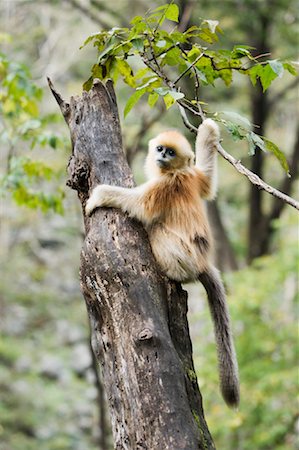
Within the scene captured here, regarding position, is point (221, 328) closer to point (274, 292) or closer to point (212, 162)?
point (212, 162)

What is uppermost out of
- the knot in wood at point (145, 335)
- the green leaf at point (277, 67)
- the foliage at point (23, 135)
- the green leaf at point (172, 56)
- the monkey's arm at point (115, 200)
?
the foliage at point (23, 135)

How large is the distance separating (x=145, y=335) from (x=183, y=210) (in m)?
1.06

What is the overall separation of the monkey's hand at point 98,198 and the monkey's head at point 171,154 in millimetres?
675

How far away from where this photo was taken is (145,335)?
255 centimetres

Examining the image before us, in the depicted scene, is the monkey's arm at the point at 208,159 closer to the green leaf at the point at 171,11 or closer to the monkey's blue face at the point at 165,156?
the monkey's blue face at the point at 165,156

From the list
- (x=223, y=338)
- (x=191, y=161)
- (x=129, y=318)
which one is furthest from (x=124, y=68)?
(x=223, y=338)

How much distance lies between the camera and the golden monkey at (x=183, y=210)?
309 centimetres

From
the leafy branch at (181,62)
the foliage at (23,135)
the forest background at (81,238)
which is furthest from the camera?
the forest background at (81,238)

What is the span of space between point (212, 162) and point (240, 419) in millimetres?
3376

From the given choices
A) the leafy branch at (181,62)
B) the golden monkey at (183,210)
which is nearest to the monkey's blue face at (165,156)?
the golden monkey at (183,210)

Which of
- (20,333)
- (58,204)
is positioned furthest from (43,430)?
(58,204)

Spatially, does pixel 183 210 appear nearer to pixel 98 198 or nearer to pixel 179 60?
pixel 98 198

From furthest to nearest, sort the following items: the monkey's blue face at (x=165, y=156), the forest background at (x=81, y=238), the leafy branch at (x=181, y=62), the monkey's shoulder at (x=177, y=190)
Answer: the forest background at (x=81, y=238) → the monkey's blue face at (x=165, y=156) → the monkey's shoulder at (x=177, y=190) → the leafy branch at (x=181, y=62)

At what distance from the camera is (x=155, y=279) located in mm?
2799
